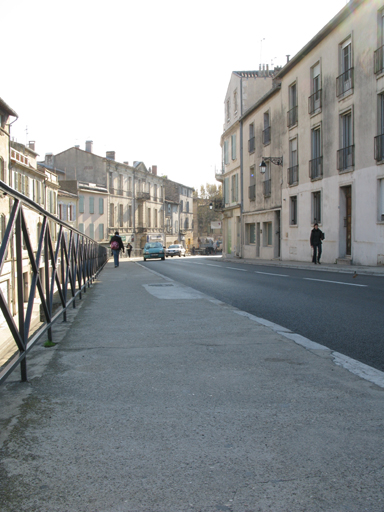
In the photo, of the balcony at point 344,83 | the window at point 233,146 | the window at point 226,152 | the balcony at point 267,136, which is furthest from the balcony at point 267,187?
the window at point 226,152

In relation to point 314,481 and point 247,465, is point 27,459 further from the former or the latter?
point 314,481

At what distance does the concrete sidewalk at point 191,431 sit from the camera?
6.59 ft

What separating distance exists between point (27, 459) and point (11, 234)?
4.62 feet

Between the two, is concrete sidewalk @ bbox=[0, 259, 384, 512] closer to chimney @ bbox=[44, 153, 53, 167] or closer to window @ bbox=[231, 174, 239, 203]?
window @ bbox=[231, 174, 239, 203]

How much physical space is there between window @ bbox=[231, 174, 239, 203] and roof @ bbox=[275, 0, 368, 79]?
39.6ft

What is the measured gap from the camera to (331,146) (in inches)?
901

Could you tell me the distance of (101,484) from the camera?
6.89 feet

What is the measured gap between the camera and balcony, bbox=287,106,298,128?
89.9ft

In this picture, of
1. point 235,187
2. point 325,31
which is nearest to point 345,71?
point 325,31

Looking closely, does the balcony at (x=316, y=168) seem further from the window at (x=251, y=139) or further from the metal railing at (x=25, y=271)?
the metal railing at (x=25, y=271)

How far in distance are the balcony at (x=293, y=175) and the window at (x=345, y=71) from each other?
571 cm

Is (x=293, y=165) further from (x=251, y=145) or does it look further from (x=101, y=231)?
(x=101, y=231)

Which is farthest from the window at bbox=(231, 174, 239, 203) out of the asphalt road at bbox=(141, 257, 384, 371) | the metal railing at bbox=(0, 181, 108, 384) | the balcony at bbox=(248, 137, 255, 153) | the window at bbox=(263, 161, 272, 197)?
the metal railing at bbox=(0, 181, 108, 384)

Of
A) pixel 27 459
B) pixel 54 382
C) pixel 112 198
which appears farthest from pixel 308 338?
pixel 112 198
